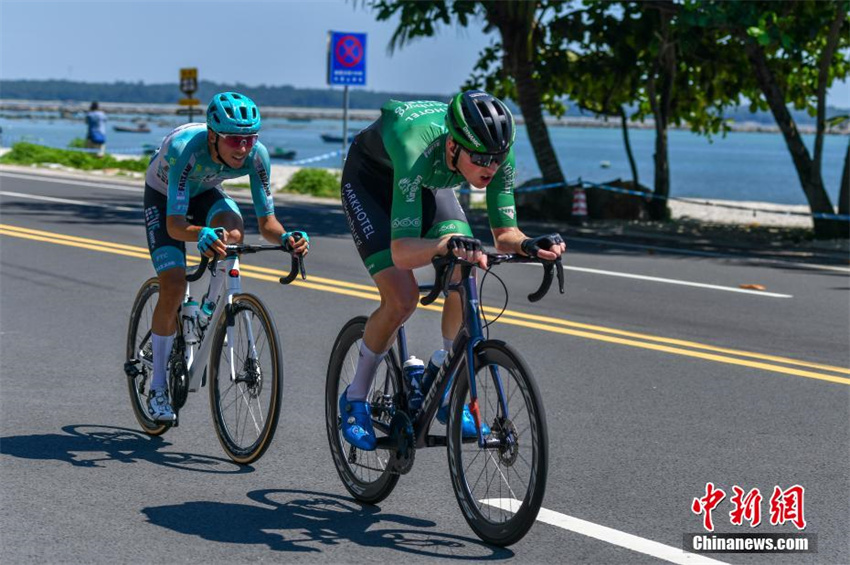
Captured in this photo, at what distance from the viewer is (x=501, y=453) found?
5258 mm

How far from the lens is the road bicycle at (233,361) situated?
6.43 metres

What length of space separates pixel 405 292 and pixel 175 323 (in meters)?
1.89

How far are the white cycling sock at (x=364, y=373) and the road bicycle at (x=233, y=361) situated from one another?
19.3 inches

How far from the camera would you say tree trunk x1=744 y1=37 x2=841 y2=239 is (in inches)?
808

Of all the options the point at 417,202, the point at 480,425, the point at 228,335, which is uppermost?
the point at 417,202

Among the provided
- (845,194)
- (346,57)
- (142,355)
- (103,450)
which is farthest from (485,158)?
(346,57)

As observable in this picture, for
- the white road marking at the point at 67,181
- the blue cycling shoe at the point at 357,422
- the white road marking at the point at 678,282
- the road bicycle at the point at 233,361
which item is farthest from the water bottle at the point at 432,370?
the white road marking at the point at 67,181

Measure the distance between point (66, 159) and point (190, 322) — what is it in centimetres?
2884

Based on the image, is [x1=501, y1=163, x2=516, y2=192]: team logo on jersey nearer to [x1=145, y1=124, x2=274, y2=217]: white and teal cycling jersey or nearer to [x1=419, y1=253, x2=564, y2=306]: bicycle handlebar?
[x1=419, y1=253, x2=564, y2=306]: bicycle handlebar

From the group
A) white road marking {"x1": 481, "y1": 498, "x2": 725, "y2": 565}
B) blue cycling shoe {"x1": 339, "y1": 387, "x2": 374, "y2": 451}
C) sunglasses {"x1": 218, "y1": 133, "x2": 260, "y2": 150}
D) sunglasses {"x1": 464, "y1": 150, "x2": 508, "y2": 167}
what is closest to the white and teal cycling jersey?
sunglasses {"x1": 218, "y1": 133, "x2": 260, "y2": 150}

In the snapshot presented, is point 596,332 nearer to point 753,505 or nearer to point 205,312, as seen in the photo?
point 205,312

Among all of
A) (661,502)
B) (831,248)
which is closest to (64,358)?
(661,502)

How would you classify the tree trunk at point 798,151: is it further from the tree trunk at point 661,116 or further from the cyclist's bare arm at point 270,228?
the cyclist's bare arm at point 270,228

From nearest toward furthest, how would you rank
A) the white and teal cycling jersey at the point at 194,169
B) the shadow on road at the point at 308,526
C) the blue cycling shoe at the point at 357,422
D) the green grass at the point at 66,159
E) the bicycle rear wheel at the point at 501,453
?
1. the bicycle rear wheel at the point at 501,453
2. the shadow on road at the point at 308,526
3. the blue cycling shoe at the point at 357,422
4. the white and teal cycling jersey at the point at 194,169
5. the green grass at the point at 66,159
